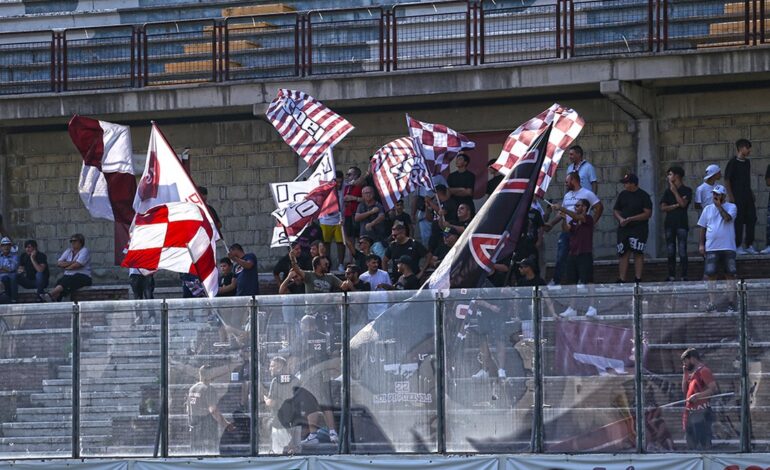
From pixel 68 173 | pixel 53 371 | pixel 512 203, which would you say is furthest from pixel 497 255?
pixel 68 173

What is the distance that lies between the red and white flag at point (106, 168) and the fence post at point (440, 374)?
6.68 metres

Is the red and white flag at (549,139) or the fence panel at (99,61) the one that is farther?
the fence panel at (99,61)

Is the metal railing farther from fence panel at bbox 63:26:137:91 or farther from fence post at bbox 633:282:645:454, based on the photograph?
fence panel at bbox 63:26:137:91

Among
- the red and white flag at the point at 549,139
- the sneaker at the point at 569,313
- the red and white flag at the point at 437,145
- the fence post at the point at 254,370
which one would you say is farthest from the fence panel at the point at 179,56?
the sneaker at the point at 569,313

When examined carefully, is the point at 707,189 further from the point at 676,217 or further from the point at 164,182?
the point at 164,182

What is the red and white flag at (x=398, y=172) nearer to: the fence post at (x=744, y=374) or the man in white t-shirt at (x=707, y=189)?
the man in white t-shirt at (x=707, y=189)

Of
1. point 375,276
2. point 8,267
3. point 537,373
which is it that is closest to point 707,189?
point 375,276

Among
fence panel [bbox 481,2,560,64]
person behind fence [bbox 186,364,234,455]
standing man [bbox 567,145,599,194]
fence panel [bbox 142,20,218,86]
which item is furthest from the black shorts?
fence panel [bbox 142,20,218,86]

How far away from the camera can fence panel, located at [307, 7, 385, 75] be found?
945 inches

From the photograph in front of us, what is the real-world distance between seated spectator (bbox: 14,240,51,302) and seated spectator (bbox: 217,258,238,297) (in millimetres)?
3941

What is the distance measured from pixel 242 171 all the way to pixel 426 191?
4950 millimetres

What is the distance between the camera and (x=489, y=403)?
1559cm

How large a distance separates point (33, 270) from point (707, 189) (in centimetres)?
1029

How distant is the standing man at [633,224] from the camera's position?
67.2 ft
